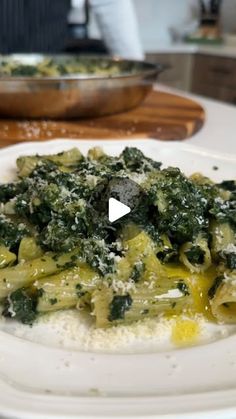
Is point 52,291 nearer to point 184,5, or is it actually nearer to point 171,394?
point 171,394

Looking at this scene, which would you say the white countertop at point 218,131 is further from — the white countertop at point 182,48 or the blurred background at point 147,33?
the white countertop at point 182,48

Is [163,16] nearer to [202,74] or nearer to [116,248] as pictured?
[202,74]

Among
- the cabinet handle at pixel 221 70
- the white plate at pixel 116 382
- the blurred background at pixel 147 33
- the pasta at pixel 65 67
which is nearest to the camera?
the white plate at pixel 116 382

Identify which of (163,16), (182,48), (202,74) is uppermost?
(163,16)

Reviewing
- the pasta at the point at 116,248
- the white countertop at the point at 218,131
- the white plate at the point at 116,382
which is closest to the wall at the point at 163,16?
the white countertop at the point at 218,131

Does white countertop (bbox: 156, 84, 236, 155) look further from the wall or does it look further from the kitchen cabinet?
the wall

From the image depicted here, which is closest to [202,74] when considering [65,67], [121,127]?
[65,67]

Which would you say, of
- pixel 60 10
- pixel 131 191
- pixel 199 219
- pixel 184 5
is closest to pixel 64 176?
pixel 131 191
